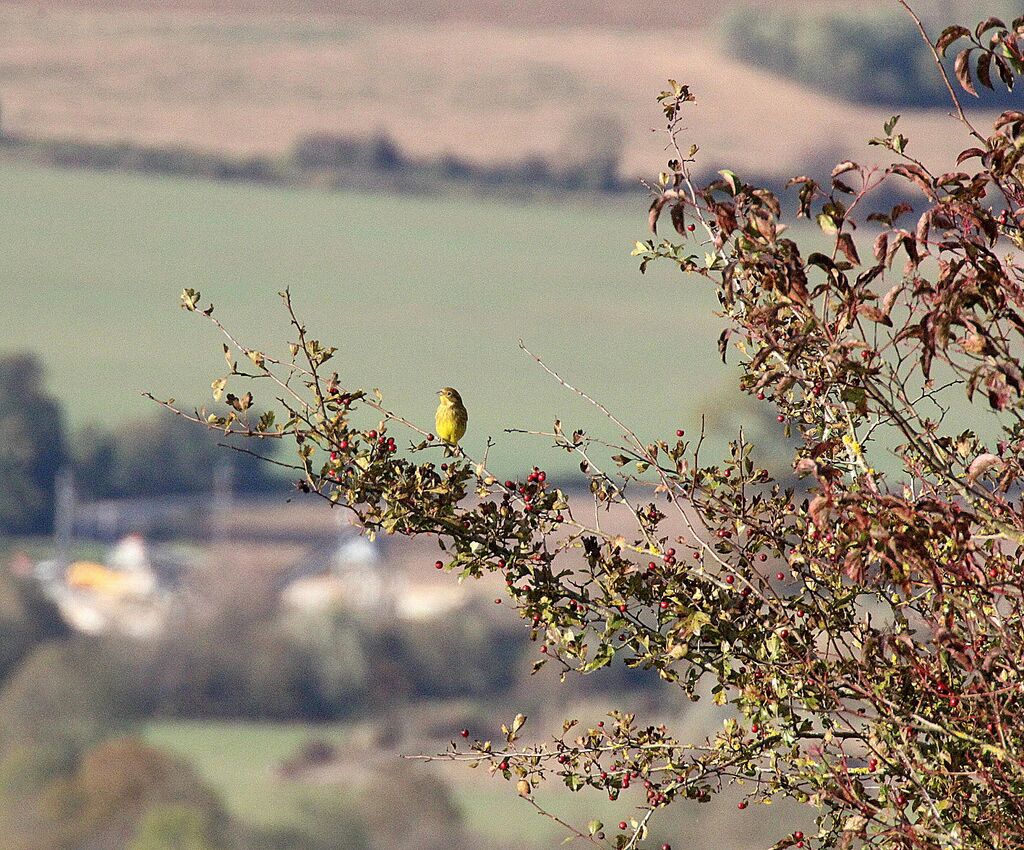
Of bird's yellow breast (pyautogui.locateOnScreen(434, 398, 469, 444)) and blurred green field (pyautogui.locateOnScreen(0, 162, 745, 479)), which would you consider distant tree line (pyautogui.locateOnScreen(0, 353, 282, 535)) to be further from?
bird's yellow breast (pyautogui.locateOnScreen(434, 398, 469, 444))

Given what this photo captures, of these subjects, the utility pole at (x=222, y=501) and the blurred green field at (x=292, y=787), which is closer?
the blurred green field at (x=292, y=787)

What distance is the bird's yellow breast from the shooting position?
6328 mm

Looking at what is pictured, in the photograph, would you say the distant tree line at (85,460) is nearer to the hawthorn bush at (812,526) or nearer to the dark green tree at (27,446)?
the dark green tree at (27,446)

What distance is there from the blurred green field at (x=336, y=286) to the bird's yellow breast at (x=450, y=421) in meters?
67.1

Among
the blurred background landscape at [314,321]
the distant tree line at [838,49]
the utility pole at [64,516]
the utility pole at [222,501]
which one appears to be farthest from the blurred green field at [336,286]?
the distant tree line at [838,49]

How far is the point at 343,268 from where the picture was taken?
91250mm

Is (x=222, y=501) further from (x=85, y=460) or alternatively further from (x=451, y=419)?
(x=451, y=419)

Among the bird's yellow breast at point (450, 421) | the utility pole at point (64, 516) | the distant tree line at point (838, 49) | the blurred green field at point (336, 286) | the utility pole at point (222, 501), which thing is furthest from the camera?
the utility pole at point (64, 516)

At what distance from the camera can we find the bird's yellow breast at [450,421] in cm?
633

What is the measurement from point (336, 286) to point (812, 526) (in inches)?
3415

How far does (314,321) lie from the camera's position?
8712cm

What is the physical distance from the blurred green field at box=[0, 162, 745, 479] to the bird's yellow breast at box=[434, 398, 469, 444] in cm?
6707

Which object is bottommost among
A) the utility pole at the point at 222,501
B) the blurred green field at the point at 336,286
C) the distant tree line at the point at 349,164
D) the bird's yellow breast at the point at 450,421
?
the utility pole at the point at 222,501

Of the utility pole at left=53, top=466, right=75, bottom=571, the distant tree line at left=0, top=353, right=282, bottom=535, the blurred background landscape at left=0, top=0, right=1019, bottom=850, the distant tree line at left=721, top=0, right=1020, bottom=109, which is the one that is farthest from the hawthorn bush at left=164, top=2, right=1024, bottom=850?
the utility pole at left=53, top=466, right=75, bottom=571
